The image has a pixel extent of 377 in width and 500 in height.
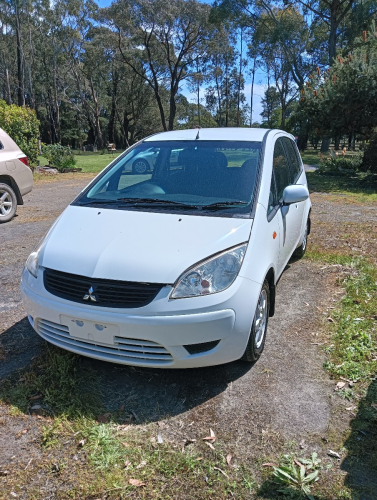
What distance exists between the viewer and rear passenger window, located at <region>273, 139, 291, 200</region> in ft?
13.1

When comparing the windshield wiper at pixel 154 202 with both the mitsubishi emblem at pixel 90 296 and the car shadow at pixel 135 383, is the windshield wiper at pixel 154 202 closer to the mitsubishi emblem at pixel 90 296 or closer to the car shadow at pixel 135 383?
the mitsubishi emblem at pixel 90 296

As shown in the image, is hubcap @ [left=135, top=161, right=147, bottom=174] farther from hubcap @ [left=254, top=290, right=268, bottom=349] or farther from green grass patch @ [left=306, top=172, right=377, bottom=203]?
green grass patch @ [left=306, top=172, right=377, bottom=203]

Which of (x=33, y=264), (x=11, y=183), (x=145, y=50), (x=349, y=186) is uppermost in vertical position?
(x=145, y=50)

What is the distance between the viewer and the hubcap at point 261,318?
3.19 m

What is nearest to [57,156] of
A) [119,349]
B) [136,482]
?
[119,349]

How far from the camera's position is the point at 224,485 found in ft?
7.22

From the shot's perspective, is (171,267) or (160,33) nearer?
(171,267)

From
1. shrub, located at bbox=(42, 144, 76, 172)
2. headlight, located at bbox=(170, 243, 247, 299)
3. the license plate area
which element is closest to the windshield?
headlight, located at bbox=(170, 243, 247, 299)

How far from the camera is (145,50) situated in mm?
38875

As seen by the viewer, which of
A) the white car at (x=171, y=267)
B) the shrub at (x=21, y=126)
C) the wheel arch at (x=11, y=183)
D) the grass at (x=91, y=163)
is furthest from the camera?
the grass at (x=91, y=163)

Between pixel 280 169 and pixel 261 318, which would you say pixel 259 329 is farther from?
pixel 280 169

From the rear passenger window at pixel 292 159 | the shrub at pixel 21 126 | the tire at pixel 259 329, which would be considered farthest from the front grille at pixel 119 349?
the shrub at pixel 21 126

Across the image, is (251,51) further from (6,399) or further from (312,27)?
(6,399)

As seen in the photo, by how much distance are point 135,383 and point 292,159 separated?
3.30m
